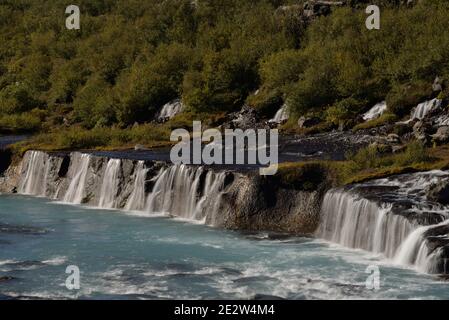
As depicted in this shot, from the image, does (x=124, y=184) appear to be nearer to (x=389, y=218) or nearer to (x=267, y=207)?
(x=267, y=207)

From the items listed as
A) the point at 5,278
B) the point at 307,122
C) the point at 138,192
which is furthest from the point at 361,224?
the point at 307,122

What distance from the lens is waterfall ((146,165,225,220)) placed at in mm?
49812

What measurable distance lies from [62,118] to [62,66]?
30.0m

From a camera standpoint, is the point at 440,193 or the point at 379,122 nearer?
the point at 440,193

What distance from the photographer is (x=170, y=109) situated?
90.1 metres

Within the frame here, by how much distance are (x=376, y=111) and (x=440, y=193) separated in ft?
103

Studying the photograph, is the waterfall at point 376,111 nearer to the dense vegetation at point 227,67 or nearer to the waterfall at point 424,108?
the dense vegetation at point 227,67

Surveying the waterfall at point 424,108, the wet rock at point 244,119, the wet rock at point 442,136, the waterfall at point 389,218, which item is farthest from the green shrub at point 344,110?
the waterfall at point 389,218

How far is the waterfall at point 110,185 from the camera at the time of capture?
188 ft

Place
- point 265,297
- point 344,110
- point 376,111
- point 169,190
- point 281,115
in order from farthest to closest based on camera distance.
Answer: point 281,115
point 344,110
point 376,111
point 169,190
point 265,297
